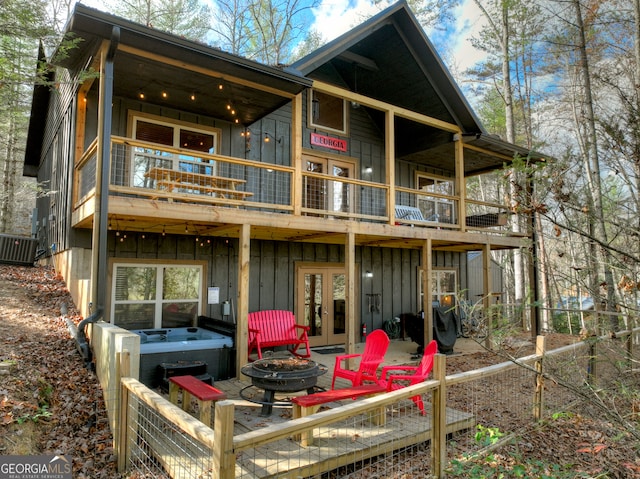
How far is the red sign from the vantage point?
33.1 ft

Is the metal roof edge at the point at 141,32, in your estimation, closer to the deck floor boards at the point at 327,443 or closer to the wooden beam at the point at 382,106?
the wooden beam at the point at 382,106

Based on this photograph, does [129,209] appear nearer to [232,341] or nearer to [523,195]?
[232,341]

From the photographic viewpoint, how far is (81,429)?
4238 millimetres

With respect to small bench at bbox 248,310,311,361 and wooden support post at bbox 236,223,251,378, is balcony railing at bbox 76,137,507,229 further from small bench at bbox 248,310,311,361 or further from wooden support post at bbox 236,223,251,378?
small bench at bbox 248,310,311,361

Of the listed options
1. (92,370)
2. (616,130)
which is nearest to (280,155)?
(92,370)

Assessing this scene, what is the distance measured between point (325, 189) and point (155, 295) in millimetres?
4594

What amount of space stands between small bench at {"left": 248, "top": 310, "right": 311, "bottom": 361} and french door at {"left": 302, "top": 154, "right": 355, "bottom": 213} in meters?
2.84

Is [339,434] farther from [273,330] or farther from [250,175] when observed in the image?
[250,175]

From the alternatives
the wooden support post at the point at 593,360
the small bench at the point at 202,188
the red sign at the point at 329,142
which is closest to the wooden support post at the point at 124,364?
the small bench at the point at 202,188

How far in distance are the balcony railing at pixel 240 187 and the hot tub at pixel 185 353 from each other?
2205mm

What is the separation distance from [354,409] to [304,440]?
1278mm

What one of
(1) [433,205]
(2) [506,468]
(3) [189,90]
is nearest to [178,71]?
(3) [189,90]

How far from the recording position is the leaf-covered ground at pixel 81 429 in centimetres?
376

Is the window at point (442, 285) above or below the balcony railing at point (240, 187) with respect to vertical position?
below
